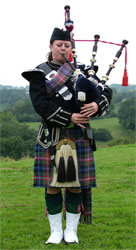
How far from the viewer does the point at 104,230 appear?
371 cm

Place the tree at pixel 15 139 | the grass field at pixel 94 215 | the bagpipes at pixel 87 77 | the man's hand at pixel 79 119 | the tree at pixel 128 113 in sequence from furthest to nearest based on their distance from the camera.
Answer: the tree at pixel 128 113
the tree at pixel 15 139
the grass field at pixel 94 215
the man's hand at pixel 79 119
the bagpipes at pixel 87 77

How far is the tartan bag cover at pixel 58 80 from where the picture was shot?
3.17 m

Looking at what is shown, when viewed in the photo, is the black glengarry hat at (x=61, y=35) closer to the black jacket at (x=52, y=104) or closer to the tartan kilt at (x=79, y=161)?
the black jacket at (x=52, y=104)

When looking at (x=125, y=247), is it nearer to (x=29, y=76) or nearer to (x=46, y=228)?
(x=46, y=228)

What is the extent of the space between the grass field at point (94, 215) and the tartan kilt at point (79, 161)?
0.58 metres

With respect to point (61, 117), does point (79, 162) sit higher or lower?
lower

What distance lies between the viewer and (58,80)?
317 centimetres

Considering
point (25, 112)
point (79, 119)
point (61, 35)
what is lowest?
point (25, 112)

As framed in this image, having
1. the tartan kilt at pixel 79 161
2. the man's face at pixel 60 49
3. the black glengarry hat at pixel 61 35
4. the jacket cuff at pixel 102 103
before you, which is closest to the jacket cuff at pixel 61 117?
the tartan kilt at pixel 79 161

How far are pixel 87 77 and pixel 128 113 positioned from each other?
1664 inches

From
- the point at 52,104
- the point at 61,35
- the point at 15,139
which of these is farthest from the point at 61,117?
the point at 15,139

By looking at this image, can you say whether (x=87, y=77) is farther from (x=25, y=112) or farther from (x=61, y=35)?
(x=25, y=112)

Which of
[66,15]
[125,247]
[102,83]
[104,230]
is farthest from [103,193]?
[66,15]

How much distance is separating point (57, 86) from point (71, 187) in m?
0.95
